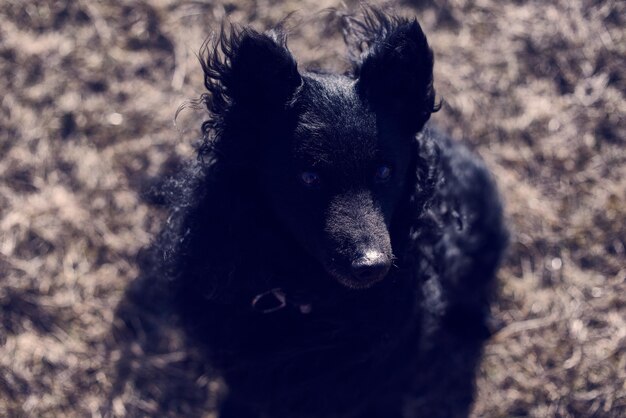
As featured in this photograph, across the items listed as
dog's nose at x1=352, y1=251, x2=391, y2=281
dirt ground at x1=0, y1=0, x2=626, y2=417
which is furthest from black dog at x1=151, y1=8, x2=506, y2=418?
dirt ground at x1=0, y1=0, x2=626, y2=417

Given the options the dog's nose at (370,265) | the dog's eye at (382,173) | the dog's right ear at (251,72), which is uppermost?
the dog's right ear at (251,72)

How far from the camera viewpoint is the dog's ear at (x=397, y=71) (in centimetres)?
254

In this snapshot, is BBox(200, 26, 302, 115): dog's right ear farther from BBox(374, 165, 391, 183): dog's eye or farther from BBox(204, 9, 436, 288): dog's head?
BBox(374, 165, 391, 183): dog's eye

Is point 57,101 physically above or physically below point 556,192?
below

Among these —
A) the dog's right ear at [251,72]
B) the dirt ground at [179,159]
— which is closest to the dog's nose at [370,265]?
the dog's right ear at [251,72]

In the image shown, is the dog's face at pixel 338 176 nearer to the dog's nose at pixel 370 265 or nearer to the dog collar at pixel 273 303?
the dog's nose at pixel 370 265

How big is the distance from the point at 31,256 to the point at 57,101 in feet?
3.65

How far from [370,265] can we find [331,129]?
1.80 feet

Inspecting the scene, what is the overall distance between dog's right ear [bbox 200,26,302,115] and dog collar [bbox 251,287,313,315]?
2.79 ft

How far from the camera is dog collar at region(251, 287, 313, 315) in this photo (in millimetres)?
2902

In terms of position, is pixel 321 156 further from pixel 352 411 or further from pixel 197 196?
pixel 352 411

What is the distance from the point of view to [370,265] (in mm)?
2445

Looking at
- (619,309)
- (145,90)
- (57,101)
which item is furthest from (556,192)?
(57,101)

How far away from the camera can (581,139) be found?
445 centimetres
